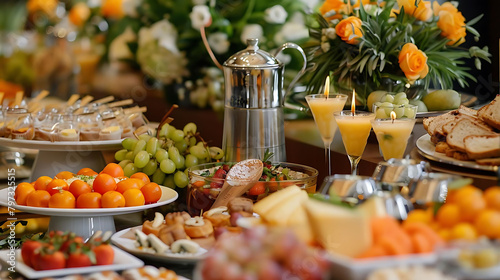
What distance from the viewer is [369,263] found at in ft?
2.97

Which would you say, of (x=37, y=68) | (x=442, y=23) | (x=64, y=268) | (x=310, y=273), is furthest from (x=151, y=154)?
(x=37, y=68)

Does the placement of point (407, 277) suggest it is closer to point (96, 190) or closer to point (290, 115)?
point (96, 190)

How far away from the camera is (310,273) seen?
2.95 ft

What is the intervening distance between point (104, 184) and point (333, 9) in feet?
3.48

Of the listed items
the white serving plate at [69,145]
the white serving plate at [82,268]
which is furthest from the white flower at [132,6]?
the white serving plate at [82,268]

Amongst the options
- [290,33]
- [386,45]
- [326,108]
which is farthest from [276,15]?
[326,108]

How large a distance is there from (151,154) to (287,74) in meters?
1.29

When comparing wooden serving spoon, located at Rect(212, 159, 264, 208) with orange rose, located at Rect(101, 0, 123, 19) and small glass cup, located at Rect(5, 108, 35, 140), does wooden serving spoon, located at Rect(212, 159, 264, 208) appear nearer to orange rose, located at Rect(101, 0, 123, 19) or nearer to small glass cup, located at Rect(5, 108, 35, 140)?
small glass cup, located at Rect(5, 108, 35, 140)

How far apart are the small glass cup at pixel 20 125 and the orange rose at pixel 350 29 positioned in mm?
1065

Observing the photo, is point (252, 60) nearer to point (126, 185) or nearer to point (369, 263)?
point (126, 185)

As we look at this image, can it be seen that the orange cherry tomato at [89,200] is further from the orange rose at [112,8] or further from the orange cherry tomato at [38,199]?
the orange rose at [112,8]

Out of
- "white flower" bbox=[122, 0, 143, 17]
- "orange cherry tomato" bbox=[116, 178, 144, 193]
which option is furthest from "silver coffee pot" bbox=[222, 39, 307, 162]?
"white flower" bbox=[122, 0, 143, 17]

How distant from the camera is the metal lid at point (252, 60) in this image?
192 centimetres

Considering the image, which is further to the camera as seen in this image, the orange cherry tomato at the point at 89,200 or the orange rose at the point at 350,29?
the orange rose at the point at 350,29
